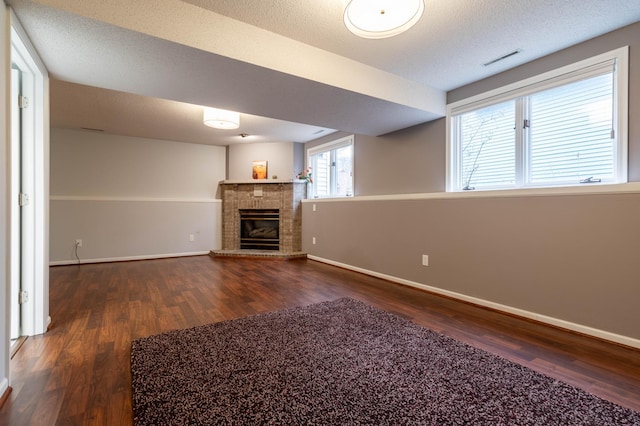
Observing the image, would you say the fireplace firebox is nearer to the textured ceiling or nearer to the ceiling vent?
the textured ceiling

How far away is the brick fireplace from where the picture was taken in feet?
18.8

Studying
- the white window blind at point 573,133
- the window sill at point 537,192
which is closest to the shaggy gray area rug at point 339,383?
the window sill at point 537,192

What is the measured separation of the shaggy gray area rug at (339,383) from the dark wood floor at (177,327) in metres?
0.17

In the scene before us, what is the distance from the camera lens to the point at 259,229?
20.2 ft

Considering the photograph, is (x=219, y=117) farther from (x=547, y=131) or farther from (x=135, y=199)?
(x=547, y=131)

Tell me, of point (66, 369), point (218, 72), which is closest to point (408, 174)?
point (218, 72)

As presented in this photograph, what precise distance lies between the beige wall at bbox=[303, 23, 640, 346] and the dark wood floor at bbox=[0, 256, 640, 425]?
22 centimetres

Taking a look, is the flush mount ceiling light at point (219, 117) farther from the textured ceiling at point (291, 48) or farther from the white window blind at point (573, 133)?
the white window blind at point (573, 133)

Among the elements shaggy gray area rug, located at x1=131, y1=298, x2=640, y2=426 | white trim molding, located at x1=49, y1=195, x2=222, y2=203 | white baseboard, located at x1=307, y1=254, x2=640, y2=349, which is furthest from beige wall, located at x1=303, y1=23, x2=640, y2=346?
white trim molding, located at x1=49, y1=195, x2=222, y2=203

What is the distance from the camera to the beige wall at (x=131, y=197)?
4863 millimetres

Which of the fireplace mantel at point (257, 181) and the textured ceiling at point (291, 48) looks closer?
the textured ceiling at point (291, 48)

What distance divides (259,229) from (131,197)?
7.96ft

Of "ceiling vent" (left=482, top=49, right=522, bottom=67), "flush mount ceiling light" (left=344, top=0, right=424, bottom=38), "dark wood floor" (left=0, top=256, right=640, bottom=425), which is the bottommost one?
"dark wood floor" (left=0, top=256, right=640, bottom=425)

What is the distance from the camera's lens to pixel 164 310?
2.67 metres
